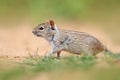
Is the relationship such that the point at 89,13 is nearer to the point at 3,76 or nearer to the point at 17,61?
the point at 17,61

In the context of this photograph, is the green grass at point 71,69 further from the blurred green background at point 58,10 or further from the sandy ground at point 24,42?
the blurred green background at point 58,10

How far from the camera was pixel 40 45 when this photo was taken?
63.0 feet

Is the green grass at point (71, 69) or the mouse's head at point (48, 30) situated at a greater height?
the mouse's head at point (48, 30)

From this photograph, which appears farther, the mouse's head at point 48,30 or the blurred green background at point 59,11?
the blurred green background at point 59,11

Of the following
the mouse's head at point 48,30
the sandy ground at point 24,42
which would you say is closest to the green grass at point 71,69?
the mouse's head at point 48,30

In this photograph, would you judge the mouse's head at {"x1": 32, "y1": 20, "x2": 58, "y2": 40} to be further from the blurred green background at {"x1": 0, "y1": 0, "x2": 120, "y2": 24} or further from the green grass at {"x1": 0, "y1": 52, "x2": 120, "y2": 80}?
the blurred green background at {"x1": 0, "y1": 0, "x2": 120, "y2": 24}

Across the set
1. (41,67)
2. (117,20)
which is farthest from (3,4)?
(41,67)

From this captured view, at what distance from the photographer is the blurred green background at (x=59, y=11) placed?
77.1 ft

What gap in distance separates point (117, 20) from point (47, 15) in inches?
88.6

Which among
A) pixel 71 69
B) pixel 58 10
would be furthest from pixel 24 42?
pixel 71 69

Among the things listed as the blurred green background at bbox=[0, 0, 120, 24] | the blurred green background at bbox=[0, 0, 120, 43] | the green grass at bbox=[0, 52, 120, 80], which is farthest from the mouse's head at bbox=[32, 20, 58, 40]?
the blurred green background at bbox=[0, 0, 120, 24]

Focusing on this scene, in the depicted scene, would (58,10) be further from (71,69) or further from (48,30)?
(71,69)

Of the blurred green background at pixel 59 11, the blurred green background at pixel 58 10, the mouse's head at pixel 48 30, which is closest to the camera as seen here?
the mouse's head at pixel 48 30

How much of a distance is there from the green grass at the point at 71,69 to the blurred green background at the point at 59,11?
32.2ft
